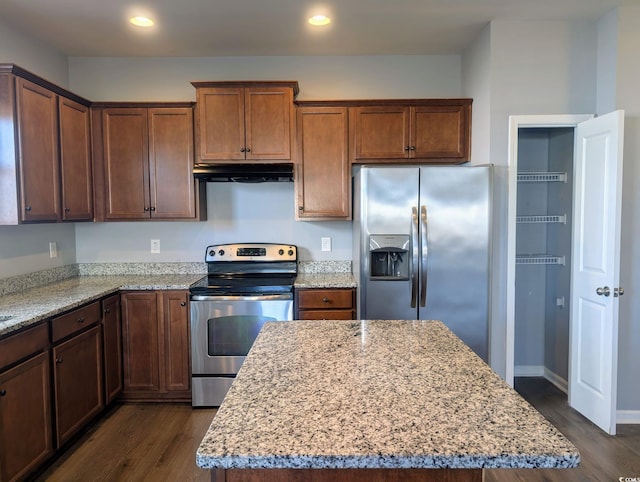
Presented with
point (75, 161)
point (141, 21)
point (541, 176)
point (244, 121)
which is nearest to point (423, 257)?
point (541, 176)

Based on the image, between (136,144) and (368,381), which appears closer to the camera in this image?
(368,381)

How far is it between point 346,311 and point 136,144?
6.93 ft

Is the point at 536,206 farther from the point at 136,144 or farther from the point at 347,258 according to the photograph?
the point at 136,144

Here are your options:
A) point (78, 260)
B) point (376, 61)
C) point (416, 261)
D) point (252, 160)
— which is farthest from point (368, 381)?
point (78, 260)

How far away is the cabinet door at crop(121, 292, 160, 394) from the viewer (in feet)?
9.99

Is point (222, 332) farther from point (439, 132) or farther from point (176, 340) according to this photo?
point (439, 132)

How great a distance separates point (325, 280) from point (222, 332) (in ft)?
2.83

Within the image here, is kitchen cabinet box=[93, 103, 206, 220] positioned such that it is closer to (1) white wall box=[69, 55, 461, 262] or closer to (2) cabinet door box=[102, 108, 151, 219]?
(2) cabinet door box=[102, 108, 151, 219]

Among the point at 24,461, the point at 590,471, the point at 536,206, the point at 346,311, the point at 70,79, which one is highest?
the point at 70,79

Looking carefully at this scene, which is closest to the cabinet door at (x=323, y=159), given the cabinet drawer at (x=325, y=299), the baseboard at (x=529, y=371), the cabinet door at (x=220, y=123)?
the cabinet door at (x=220, y=123)

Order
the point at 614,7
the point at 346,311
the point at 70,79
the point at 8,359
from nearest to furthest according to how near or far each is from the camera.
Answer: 1. the point at 8,359
2. the point at 614,7
3. the point at 346,311
4. the point at 70,79

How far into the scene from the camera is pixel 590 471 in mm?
2240

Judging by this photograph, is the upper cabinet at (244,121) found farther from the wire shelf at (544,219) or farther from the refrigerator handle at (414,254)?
the wire shelf at (544,219)

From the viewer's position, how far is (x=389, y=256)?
2908 mm
